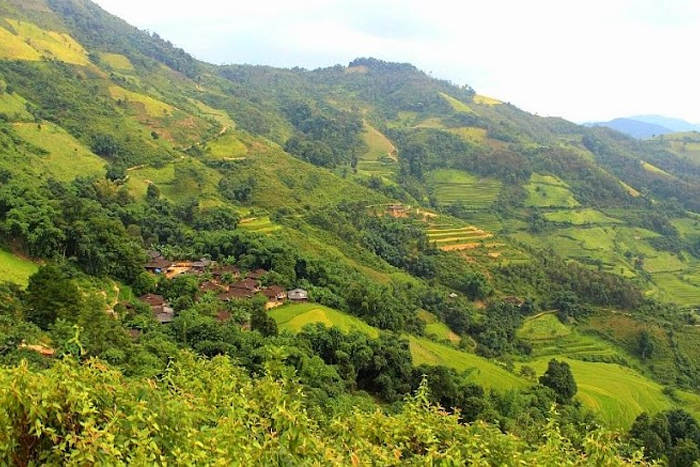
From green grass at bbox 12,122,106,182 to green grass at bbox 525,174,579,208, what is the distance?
57.5 meters

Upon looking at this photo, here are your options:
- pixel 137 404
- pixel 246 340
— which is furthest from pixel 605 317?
pixel 137 404

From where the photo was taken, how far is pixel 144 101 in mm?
66625

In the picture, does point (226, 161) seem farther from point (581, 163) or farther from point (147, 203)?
point (581, 163)

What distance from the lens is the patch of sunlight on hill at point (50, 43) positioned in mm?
71062

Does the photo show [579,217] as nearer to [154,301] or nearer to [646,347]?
[646,347]

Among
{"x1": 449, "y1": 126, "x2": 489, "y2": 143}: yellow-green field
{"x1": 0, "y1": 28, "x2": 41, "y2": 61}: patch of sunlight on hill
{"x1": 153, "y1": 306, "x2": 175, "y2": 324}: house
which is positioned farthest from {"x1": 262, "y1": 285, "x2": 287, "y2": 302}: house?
{"x1": 449, "y1": 126, "x2": 489, "y2": 143}: yellow-green field

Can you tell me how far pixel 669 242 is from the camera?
75.9 m

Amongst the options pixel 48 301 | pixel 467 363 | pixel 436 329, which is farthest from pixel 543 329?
pixel 48 301

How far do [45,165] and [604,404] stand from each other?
138 ft

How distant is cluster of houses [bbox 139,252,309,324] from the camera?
1208 inches

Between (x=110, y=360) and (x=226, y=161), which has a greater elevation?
(x=226, y=161)

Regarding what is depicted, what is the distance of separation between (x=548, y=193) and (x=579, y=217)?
7353mm

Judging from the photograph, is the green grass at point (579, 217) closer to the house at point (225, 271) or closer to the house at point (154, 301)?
the house at point (225, 271)

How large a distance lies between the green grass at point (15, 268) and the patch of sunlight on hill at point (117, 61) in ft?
236
